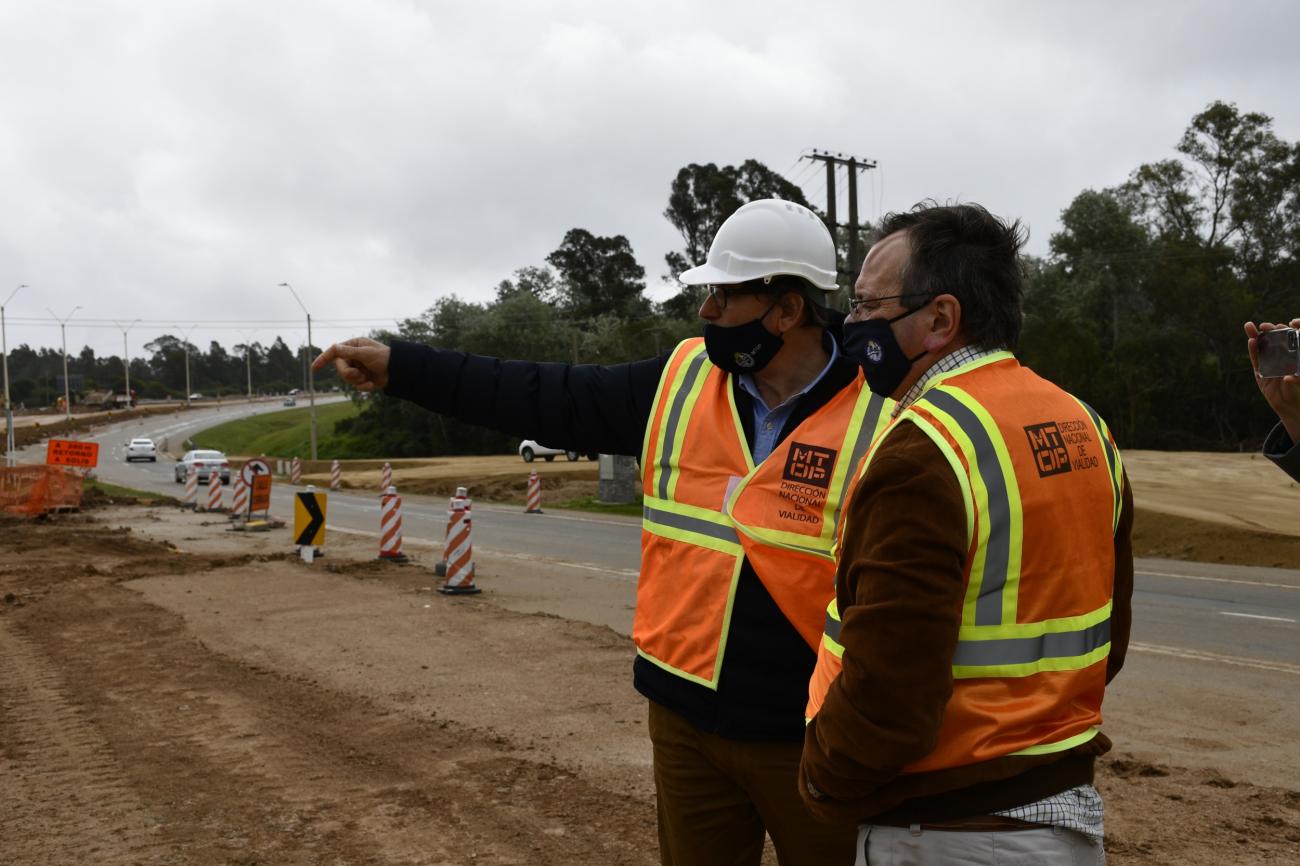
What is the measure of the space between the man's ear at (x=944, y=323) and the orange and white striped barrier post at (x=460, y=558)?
12330 millimetres

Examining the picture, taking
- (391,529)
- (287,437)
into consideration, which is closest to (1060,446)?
(391,529)

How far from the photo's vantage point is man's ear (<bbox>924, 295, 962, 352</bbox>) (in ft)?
7.50

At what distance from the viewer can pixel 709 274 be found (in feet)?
10.4

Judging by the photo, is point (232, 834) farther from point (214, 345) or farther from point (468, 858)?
point (214, 345)

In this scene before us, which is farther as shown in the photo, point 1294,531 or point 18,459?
point 18,459

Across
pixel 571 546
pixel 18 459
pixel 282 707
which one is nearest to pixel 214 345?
pixel 18 459

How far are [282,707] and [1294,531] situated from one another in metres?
18.8

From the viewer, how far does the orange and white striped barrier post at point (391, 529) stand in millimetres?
17938

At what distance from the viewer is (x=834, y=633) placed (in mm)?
2217

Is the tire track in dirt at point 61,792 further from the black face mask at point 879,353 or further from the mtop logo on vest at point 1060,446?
the mtop logo on vest at point 1060,446

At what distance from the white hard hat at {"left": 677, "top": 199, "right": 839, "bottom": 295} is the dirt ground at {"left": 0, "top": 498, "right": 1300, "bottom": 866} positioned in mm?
3109

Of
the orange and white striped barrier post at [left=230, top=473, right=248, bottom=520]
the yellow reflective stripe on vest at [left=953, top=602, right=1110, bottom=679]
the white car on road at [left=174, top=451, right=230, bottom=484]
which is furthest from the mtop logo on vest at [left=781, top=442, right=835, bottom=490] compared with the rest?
the white car on road at [left=174, top=451, right=230, bottom=484]

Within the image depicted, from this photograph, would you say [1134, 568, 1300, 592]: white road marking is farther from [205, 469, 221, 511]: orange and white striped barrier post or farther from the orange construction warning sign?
the orange construction warning sign

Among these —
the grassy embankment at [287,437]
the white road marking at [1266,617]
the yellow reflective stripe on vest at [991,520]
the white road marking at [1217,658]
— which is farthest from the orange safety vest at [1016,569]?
the grassy embankment at [287,437]
